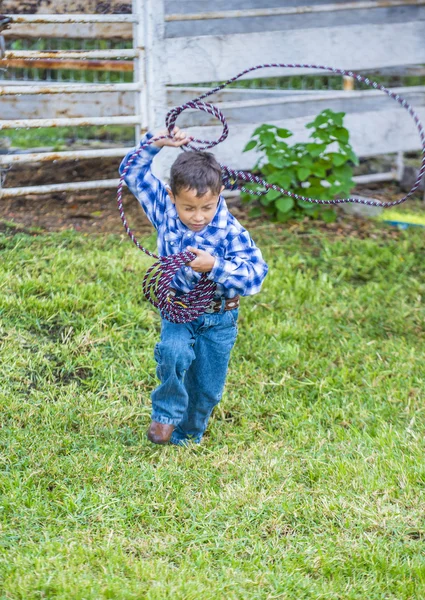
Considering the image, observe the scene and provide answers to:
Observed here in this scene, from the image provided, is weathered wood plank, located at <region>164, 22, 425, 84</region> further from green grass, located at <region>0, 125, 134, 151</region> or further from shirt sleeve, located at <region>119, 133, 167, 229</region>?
shirt sleeve, located at <region>119, 133, 167, 229</region>

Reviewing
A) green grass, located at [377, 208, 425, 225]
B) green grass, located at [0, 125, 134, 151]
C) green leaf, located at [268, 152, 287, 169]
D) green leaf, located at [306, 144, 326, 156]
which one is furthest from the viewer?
green grass, located at [0, 125, 134, 151]

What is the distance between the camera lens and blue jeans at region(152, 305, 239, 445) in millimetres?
3637

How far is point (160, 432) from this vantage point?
3775mm

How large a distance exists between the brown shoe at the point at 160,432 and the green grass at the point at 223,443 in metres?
0.11

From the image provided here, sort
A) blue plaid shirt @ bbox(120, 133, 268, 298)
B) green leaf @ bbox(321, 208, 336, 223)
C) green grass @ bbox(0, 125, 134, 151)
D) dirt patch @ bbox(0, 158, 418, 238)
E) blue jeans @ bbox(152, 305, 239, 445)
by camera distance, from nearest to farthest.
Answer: blue plaid shirt @ bbox(120, 133, 268, 298) < blue jeans @ bbox(152, 305, 239, 445) < dirt patch @ bbox(0, 158, 418, 238) < green leaf @ bbox(321, 208, 336, 223) < green grass @ bbox(0, 125, 134, 151)

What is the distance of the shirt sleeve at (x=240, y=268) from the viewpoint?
3429 mm

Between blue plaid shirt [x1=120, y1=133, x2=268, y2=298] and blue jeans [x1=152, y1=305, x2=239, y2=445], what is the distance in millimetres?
194

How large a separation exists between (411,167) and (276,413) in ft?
16.4

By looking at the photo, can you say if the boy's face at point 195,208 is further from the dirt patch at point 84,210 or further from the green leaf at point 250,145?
the green leaf at point 250,145

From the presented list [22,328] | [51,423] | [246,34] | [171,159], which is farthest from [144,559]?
[246,34]

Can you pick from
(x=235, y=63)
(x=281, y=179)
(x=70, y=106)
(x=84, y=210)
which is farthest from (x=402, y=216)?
(x=70, y=106)

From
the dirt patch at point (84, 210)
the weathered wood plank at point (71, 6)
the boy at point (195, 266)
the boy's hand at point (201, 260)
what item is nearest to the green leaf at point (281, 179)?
the dirt patch at point (84, 210)

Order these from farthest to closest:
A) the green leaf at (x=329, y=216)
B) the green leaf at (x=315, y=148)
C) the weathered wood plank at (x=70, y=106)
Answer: the weathered wood plank at (x=70, y=106)
the green leaf at (x=329, y=216)
the green leaf at (x=315, y=148)

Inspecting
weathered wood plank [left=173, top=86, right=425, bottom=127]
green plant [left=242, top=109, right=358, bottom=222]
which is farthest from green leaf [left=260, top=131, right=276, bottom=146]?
weathered wood plank [left=173, top=86, right=425, bottom=127]
